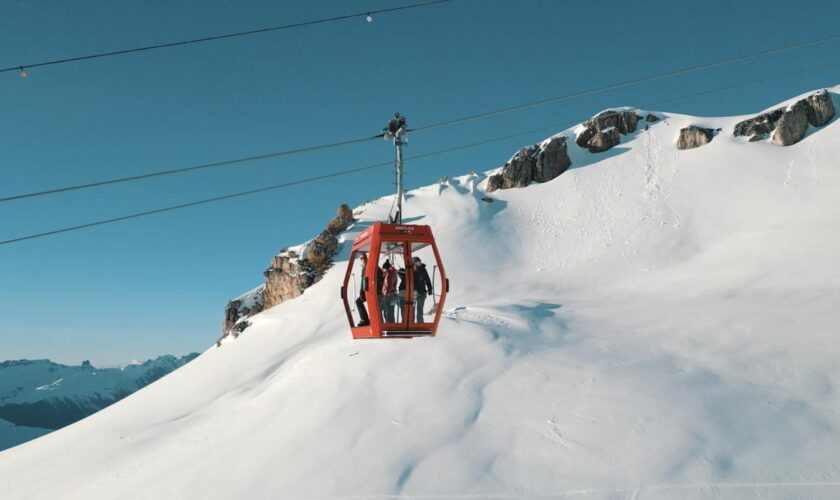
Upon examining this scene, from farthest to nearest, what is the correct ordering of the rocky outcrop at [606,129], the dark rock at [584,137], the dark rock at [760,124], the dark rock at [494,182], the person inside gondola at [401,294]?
the dark rock at [584,137] → the dark rock at [494,182] → the rocky outcrop at [606,129] → the dark rock at [760,124] → the person inside gondola at [401,294]

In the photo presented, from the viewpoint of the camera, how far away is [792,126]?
129 ft

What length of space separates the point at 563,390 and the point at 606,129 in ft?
131

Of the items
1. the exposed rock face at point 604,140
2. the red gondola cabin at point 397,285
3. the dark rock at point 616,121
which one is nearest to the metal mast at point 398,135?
the red gondola cabin at point 397,285

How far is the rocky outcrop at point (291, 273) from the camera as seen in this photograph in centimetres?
4266

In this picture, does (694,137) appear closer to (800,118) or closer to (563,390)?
(800,118)

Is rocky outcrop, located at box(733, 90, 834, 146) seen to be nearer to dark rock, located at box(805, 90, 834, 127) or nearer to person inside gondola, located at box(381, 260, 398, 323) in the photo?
dark rock, located at box(805, 90, 834, 127)

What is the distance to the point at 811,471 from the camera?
10.6m

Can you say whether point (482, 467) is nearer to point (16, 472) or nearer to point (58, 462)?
point (58, 462)

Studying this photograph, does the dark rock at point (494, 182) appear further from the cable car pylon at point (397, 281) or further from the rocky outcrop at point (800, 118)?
the cable car pylon at point (397, 281)

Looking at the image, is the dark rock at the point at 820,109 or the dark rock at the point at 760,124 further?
the dark rock at the point at 760,124

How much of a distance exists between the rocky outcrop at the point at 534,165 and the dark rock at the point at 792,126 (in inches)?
616

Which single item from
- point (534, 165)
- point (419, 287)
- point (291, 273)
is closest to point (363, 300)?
point (419, 287)

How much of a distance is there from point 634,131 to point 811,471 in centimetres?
4394

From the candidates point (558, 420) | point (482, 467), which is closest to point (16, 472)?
point (482, 467)
